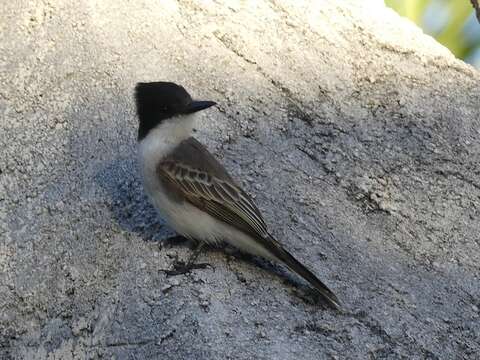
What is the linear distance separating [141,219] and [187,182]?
332 millimetres

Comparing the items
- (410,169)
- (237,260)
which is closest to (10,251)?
(237,260)

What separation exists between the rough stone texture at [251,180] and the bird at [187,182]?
14cm

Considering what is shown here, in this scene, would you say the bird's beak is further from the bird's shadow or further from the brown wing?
the bird's shadow

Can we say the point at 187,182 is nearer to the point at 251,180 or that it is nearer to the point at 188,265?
the point at 251,180

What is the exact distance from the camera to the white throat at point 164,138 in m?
5.80

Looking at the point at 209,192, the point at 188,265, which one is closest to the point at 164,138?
the point at 209,192

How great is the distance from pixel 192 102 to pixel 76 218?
0.92 metres

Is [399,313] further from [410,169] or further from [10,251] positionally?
[10,251]

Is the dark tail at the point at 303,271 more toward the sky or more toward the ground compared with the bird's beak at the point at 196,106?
more toward the ground

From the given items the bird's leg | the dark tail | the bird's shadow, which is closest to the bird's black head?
the bird's shadow

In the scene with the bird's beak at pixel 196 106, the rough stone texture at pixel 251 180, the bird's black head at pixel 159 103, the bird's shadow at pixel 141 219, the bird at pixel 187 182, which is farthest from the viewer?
the bird's black head at pixel 159 103

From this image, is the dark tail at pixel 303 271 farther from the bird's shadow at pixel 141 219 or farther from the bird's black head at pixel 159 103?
the bird's black head at pixel 159 103

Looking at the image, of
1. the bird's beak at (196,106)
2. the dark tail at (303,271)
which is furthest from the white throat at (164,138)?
the dark tail at (303,271)

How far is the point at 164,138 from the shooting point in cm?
592
